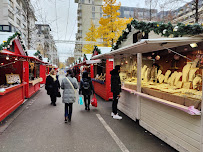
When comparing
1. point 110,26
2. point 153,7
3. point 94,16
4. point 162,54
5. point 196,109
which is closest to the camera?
point 196,109

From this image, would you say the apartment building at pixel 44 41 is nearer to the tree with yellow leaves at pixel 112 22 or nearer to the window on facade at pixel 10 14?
the tree with yellow leaves at pixel 112 22

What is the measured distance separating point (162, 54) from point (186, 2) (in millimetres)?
6454

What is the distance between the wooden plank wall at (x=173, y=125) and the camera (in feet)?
9.98

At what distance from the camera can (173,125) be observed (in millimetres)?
3605

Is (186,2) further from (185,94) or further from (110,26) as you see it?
(110,26)

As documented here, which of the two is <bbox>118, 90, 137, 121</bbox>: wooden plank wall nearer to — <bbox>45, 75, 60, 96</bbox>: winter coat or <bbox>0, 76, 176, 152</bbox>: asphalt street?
<bbox>0, 76, 176, 152</bbox>: asphalt street

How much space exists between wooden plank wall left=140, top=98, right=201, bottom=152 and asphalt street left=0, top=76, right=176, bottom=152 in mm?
202

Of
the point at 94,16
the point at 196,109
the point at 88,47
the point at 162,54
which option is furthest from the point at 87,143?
the point at 94,16

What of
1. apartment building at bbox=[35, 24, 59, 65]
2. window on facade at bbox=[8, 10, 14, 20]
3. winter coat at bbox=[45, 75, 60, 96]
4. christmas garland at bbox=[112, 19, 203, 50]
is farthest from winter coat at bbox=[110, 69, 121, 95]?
window on facade at bbox=[8, 10, 14, 20]

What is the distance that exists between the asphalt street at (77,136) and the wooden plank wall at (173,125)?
202 mm

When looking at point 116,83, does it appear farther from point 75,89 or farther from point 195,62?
point 195,62

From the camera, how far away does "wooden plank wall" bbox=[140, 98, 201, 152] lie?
3.04 m

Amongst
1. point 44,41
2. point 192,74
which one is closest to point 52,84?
point 192,74

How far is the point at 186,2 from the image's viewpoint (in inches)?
375
